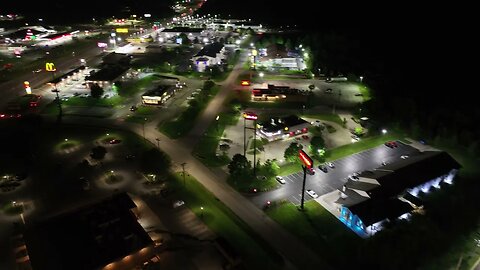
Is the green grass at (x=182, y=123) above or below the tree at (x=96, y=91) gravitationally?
below

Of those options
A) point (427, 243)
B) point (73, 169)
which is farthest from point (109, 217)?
point (427, 243)

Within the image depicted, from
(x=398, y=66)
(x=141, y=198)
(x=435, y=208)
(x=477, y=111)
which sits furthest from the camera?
(x=398, y=66)

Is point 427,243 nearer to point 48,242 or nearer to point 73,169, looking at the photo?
point 48,242

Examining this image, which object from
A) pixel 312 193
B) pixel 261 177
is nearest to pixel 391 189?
pixel 312 193

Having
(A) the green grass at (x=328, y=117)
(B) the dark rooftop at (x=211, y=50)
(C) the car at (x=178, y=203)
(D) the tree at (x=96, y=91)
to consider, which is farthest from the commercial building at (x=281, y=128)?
(B) the dark rooftop at (x=211, y=50)

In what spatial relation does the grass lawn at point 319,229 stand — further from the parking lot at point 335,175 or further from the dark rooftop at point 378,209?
the dark rooftop at point 378,209

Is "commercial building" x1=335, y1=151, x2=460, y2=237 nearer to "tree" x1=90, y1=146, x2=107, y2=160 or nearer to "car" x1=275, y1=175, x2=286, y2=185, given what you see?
"car" x1=275, y1=175, x2=286, y2=185
